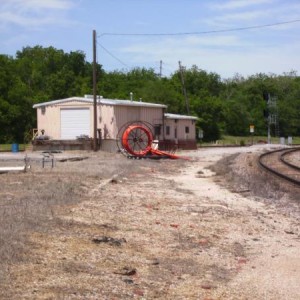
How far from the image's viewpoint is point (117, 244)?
30.4ft

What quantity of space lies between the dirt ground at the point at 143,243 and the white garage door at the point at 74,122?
2832cm

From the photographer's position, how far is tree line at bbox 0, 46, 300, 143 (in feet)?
229

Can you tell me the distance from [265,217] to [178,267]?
5.45 meters

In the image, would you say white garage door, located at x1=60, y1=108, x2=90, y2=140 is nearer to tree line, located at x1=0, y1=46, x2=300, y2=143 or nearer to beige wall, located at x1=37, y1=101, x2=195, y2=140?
beige wall, located at x1=37, y1=101, x2=195, y2=140

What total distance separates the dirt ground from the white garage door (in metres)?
28.3

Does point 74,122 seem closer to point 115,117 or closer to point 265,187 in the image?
point 115,117

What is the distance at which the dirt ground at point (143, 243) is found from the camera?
7086mm

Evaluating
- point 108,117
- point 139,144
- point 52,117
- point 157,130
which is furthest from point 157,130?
point 139,144

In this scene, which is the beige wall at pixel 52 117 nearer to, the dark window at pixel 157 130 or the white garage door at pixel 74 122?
the white garage door at pixel 74 122

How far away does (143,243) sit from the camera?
31.6 ft

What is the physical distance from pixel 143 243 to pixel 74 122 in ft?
124

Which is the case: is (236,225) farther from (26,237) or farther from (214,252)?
(26,237)

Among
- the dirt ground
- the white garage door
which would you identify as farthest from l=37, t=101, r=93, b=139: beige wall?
the dirt ground

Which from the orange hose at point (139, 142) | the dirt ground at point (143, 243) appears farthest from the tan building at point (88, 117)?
the dirt ground at point (143, 243)
